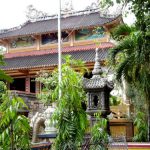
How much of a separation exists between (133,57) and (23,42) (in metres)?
16.7

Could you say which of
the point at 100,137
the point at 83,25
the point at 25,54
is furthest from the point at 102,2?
the point at 25,54

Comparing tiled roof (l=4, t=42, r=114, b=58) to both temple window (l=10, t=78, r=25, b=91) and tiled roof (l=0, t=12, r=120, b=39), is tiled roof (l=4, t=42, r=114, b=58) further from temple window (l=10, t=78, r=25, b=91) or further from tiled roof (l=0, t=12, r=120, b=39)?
temple window (l=10, t=78, r=25, b=91)

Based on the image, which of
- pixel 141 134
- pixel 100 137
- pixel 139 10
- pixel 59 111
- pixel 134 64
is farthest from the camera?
pixel 141 134

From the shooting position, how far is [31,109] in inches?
705

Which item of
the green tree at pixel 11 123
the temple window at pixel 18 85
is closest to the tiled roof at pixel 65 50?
the temple window at pixel 18 85

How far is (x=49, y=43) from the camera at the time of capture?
984 inches

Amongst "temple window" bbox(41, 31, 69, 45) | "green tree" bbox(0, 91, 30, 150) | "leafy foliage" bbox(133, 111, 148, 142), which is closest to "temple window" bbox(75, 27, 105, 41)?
"temple window" bbox(41, 31, 69, 45)

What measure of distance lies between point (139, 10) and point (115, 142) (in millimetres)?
3234

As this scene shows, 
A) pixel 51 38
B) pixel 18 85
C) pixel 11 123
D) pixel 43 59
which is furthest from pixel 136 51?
pixel 18 85

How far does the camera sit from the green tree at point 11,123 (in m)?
3.90

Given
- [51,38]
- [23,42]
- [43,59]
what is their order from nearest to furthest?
[43,59] < [51,38] < [23,42]

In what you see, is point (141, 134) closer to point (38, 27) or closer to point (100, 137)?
point (100, 137)

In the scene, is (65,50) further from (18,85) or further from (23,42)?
(18,85)

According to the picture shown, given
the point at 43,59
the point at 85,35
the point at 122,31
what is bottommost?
the point at 122,31
